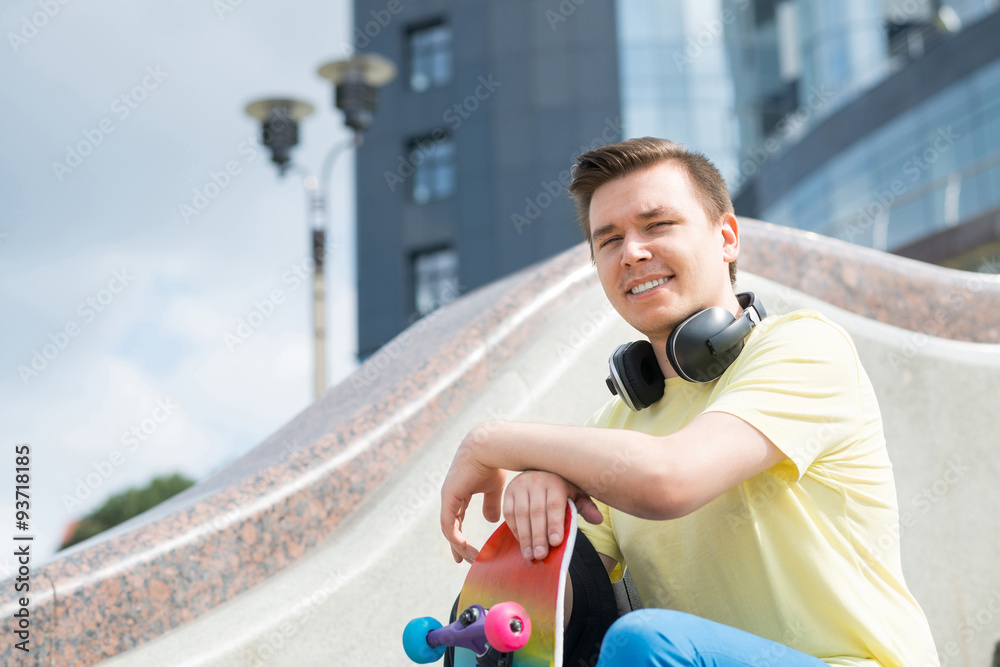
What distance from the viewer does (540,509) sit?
6.03ft

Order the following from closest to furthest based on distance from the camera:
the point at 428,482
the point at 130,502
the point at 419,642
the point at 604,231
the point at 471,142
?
1. the point at 419,642
2. the point at 604,231
3. the point at 428,482
4. the point at 471,142
5. the point at 130,502

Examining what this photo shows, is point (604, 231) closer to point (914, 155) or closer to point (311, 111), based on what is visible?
point (311, 111)

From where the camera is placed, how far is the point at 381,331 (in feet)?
105

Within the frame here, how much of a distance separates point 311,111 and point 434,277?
68.7 ft

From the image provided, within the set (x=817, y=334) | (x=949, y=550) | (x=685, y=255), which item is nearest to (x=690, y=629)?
(x=817, y=334)

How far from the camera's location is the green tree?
3523 centimetres

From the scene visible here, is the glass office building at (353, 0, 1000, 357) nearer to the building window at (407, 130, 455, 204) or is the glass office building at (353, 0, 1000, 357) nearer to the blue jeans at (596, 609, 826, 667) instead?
the building window at (407, 130, 455, 204)

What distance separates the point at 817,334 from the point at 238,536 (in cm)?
214

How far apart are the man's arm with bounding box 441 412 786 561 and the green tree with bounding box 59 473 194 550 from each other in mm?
35232

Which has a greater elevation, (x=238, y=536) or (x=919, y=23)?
(x=919, y=23)

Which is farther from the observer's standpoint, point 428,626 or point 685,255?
point 685,255

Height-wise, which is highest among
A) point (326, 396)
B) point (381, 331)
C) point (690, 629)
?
point (690, 629)

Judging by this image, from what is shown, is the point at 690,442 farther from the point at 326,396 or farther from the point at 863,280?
the point at 326,396

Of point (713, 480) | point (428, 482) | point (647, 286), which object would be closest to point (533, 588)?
point (713, 480)
